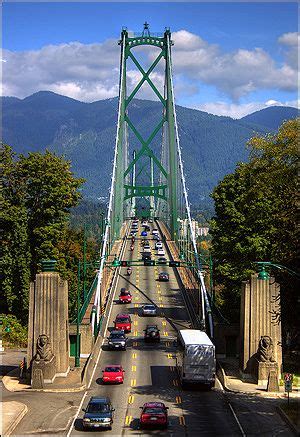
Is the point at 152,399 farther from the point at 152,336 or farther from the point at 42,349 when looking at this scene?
the point at 152,336

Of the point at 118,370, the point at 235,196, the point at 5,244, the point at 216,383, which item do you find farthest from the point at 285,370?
the point at 5,244

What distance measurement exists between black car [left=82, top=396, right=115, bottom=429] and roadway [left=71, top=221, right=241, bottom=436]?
1.38 ft

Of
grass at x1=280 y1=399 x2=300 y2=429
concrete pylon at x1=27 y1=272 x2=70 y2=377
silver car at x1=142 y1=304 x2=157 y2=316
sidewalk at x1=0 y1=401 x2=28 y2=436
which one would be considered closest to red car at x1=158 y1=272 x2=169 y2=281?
silver car at x1=142 y1=304 x2=157 y2=316

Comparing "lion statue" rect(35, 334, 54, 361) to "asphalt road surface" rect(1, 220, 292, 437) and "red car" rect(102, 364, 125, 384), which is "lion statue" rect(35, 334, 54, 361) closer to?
"asphalt road surface" rect(1, 220, 292, 437)

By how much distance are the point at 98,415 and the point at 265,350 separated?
→ 47.4 feet

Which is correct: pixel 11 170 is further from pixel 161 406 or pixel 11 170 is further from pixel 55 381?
pixel 161 406

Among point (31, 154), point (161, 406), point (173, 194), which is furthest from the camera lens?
point (173, 194)

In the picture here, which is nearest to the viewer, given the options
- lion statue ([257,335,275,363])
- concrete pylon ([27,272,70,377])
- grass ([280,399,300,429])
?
grass ([280,399,300,429])

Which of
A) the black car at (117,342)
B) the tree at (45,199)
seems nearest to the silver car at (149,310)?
the tree at (45,199)

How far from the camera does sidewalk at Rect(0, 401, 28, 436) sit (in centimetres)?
3484

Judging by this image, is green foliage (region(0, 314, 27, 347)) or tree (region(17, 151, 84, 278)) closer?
green foliage (region(0, 314, 27, 347))

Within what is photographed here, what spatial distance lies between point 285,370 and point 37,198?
36.3 m

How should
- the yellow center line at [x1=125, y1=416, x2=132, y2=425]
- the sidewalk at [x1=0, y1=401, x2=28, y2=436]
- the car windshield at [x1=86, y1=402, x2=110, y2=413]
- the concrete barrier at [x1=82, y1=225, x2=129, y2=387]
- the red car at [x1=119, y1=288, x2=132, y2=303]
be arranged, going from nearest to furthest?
1. the sidewalk at [x1=0, y1=401, x2=28, y2=436]
2. the car windshield at [x1=86, y1=402, x2=110, y2=413]
3. the yellow center line at [x1=125, y1=416, x2=132, y2=425]
4. the concrete barrier at [x1=82, y1=225, x2=129, y2=387]
5. the red car at [x1=119, y1=288, x2=132, y2=303]

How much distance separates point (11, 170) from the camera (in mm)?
79688
